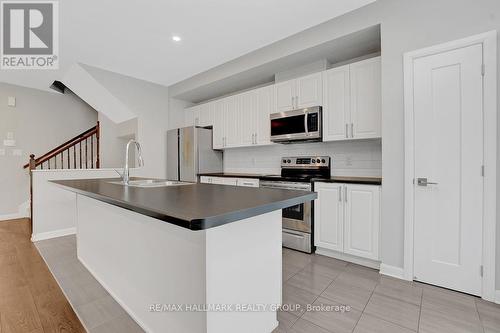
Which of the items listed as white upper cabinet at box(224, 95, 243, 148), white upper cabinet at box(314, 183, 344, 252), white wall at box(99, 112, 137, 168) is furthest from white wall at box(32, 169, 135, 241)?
white upper cabinet at box(314, 183, 344, 252)

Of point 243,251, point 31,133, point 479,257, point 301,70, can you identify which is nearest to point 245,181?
point 301,70

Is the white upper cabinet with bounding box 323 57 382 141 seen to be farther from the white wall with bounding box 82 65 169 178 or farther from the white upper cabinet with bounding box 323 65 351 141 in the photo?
the white wall with bounding box 82 65 169 178

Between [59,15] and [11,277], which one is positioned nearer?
[11,277]

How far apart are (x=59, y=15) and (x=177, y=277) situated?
310cm

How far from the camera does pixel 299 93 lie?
3.34m

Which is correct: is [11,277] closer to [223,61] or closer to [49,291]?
[49,291]

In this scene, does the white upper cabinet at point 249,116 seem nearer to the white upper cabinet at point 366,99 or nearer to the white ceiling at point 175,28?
the white ceiling at point 175,28

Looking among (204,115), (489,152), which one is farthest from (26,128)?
(489,152)

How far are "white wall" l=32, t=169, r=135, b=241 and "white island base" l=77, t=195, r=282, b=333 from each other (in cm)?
248

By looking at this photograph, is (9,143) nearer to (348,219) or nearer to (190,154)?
(190,154)

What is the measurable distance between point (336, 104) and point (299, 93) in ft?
1.89

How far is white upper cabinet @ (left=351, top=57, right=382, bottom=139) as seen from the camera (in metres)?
2.67

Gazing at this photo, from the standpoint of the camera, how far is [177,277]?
1.29 m

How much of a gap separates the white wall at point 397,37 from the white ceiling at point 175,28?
0.21 meters
